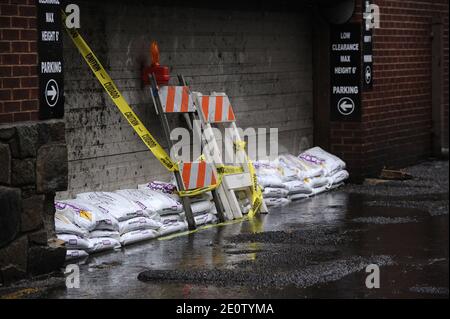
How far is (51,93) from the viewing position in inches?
367

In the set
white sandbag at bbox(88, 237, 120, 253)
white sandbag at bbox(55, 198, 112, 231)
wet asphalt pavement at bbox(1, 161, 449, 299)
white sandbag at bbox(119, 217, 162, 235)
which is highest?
white sandbag at bbox(55, 198, 112, 231)

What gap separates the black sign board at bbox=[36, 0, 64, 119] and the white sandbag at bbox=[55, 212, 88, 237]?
98cm

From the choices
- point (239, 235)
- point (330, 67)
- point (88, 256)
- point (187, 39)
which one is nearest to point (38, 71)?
point (88, 256)

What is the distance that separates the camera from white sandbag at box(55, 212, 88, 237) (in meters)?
9.53

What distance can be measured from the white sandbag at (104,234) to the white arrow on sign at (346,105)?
20.0 ft

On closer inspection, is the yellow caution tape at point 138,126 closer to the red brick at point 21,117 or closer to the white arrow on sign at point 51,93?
the white arrow on sign at point 51,93

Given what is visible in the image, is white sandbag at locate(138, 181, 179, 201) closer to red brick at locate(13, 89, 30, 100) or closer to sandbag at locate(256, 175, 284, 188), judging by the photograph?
sandbag at locate(256, 175, 284, 188)

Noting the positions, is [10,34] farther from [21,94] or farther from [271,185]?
[271,185]

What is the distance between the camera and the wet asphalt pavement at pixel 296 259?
8.28m

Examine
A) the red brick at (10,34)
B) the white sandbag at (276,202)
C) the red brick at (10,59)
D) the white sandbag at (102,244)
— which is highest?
the red brick at (10,34)

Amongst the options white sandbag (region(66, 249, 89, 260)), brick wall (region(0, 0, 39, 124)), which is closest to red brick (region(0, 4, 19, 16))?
brick wall (region(0, 0, 39, 124))

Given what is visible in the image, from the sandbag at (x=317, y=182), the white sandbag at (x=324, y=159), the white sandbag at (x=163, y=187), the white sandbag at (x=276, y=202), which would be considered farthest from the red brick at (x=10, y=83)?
the white sandbag at (x=324, y=159)

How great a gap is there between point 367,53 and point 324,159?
1.84 metres

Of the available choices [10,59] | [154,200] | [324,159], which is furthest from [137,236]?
[324,159]
